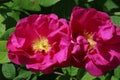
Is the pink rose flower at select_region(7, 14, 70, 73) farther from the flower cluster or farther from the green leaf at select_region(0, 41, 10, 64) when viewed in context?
the green leaf at select_region(0, 41, 10, 64)

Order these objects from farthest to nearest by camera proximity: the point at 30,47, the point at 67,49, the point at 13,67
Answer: the point at 13,67
the point at 30,47
the point at 67,49

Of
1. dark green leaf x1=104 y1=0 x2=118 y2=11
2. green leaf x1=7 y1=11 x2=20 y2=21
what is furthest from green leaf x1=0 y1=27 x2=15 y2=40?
dark green leaf x1=104 y1=0 x2=118 y2=11

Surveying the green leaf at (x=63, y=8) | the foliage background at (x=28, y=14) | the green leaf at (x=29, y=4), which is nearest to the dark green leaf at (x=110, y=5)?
the foliage background at (x=28, y=14)

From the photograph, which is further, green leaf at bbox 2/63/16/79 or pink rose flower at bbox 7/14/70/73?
green leaf at bbox 2/63/16/79

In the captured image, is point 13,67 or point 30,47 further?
point 13,67

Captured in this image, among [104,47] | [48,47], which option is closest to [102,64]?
[104,47]

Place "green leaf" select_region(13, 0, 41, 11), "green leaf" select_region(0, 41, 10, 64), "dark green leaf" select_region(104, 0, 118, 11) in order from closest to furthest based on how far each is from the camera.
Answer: "green leaf" select_region(0, 41, 10, 64) < "green leaf" select_region(13, 0, 41, 11) < "dark green leaf" select_region(104, 0, 118, 11)

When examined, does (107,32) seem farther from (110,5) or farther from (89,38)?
(110,5)

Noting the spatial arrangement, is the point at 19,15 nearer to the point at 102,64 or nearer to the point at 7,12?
the point at 7,12
